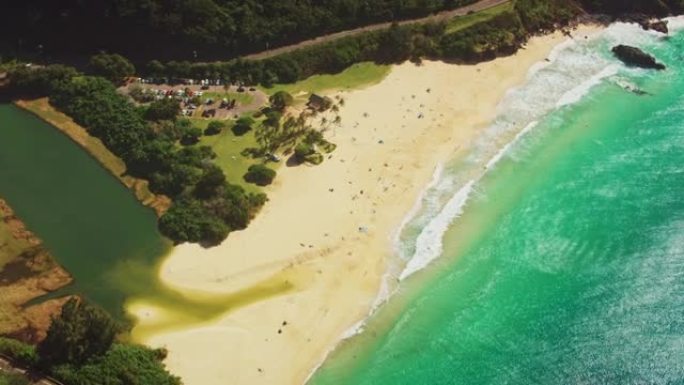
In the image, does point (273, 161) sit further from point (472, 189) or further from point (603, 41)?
point (603, 41)

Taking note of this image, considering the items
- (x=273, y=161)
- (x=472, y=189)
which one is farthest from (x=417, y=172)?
(x=273, y=161)

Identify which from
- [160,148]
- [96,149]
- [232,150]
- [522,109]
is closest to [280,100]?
[232,150]

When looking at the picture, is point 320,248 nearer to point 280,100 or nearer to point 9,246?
point 280,100

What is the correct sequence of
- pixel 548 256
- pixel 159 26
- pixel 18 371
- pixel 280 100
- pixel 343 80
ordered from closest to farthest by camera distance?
pixel 18 371 < pixel 548 256 < pixel 280 100 < pixel 159 26 < pixel 343 80

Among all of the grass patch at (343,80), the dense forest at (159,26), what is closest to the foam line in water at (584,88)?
the grass patch at (343,80)

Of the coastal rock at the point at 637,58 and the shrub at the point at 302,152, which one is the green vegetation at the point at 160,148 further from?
the coastal rock at the point at 637,58

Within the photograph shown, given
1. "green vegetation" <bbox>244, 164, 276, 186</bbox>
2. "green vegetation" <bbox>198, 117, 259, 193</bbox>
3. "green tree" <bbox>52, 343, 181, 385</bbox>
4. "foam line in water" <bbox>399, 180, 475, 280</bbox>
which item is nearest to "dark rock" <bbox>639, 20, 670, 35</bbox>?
"foam line in water" <bbox>399, 180, 475, 280</bbox>
